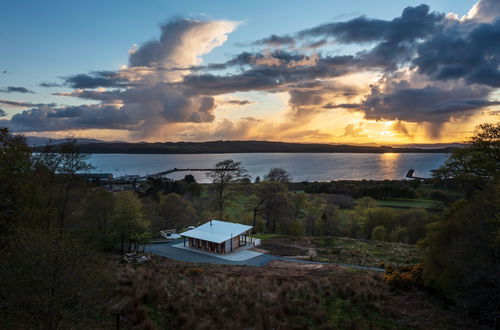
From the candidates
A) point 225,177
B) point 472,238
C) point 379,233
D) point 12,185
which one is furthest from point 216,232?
point 379,233

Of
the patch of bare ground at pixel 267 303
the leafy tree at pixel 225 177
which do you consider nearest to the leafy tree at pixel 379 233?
the leafy tree at pixel 225 177

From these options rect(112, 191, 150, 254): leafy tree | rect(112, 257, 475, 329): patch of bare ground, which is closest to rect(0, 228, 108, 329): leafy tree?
rect(112, 257, 475, 329): patch of bare ground

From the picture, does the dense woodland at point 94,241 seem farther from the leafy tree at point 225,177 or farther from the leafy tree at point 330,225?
the leafy tree at point 330,225

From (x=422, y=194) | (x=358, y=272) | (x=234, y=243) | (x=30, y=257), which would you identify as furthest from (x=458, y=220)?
(x=422, y=194)

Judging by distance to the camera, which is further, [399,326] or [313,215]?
[313,215]

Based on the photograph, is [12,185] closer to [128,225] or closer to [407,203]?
[128,225]

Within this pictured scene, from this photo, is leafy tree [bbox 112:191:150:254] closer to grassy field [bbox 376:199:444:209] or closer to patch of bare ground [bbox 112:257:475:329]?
patch of bare ground [bbox 112:257:475:329]

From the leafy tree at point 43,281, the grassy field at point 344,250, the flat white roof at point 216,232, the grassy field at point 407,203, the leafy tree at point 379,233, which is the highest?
the leafy tree at point 43,281

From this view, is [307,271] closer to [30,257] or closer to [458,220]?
[458,220]

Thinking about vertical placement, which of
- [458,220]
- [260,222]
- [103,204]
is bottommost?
[260,222]
